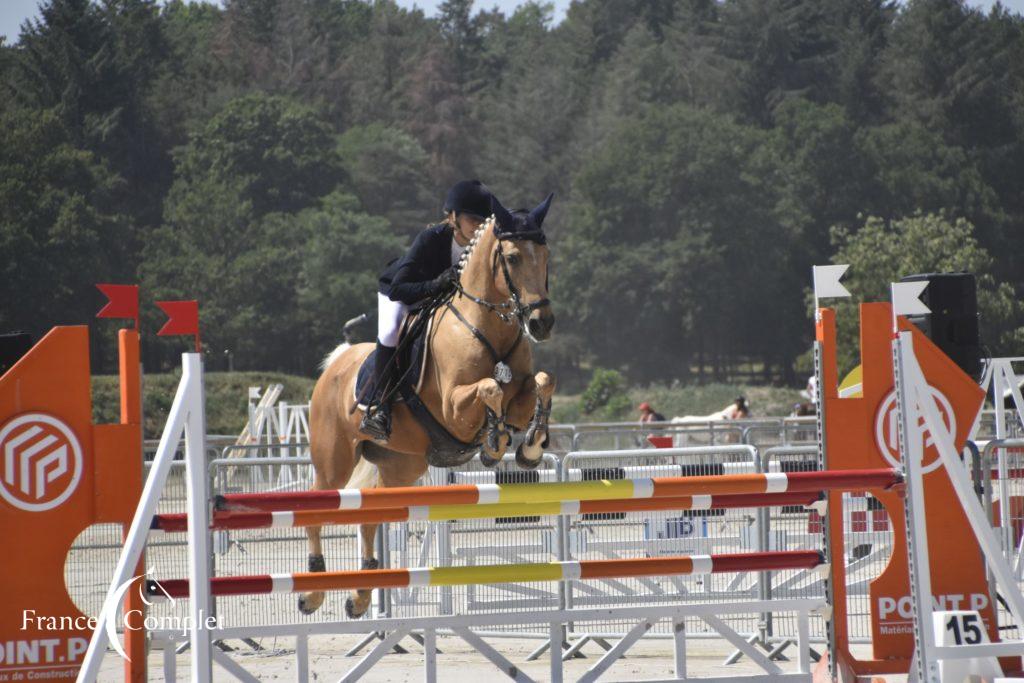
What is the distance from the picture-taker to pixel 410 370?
21.1ft

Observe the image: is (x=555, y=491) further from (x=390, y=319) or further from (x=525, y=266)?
(x=390, y=319)

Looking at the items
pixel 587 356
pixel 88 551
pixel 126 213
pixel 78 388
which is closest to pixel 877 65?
pixel 587 356

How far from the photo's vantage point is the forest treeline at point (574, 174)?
48.4 metres

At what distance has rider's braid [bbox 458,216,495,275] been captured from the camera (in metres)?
6.02

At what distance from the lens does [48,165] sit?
1825 inches

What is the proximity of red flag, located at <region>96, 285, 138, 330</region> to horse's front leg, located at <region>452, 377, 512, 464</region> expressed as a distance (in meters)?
1.52

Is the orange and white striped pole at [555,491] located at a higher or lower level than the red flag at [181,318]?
lower

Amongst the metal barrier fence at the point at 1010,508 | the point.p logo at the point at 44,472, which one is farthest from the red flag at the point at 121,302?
the metal barrier fence at the point at 1010,508

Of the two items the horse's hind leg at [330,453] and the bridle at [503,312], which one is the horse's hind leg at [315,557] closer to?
the horse's hind leg at [330,453]

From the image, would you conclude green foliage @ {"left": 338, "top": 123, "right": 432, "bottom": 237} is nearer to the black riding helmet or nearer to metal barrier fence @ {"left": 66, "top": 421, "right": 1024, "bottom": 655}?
metal barrier fence @ {"left": 66, "top": 421, "right": 1024, "bottom": 655}

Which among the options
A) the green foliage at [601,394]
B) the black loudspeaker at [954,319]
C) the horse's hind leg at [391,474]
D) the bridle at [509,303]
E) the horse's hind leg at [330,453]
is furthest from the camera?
the green foliage at [601,394]

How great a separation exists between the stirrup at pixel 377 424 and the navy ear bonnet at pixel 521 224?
131 centimetres

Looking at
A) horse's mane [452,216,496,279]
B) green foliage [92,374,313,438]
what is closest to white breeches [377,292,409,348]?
horse's mane [452,216,496,279]

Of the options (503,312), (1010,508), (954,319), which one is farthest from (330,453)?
(1010,508)
